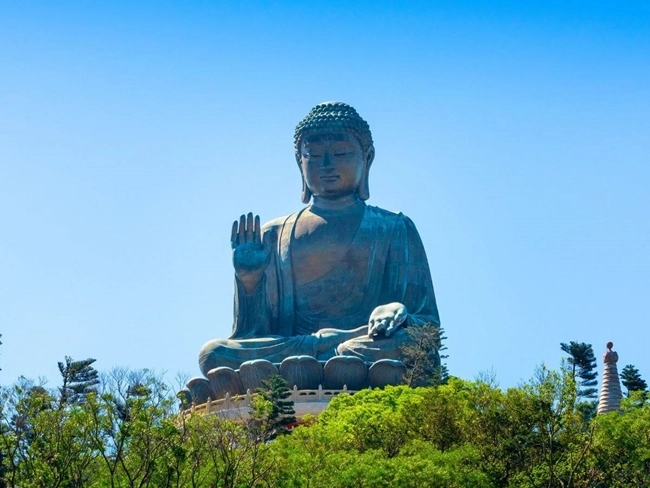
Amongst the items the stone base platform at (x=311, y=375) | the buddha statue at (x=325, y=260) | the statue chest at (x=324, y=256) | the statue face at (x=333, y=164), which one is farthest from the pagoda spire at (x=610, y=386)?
the statue face at (x=333, y=164)

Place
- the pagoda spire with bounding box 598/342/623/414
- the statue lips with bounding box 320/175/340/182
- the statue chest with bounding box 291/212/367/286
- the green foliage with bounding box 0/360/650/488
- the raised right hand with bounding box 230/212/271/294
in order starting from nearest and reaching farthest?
Answer: the green foliage with bounding box 0/360/650/488, the pagoda spire with bounding box 598/342/623/414, the raised right hand with bounding box 230/212/271/294, the statue chest with bounding box 291/212/367/286, the statue lips with bounding box 320/175/340/182

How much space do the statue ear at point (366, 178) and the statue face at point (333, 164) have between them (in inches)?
6.5

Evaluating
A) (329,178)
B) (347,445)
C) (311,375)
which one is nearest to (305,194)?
(329,178)

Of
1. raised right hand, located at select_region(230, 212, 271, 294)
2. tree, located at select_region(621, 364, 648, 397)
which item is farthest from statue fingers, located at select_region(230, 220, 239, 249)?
tree, located at select_region(621, 364, 648, 397)

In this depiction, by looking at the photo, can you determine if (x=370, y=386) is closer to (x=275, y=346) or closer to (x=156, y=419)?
(x=275, y=346)

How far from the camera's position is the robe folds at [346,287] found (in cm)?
3866

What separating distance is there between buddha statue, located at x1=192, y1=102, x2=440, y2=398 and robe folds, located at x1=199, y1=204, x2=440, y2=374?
22 mm

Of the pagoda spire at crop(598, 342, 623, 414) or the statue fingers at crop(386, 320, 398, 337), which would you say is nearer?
the pagoda spire at crop(598, 342, 623, 414)

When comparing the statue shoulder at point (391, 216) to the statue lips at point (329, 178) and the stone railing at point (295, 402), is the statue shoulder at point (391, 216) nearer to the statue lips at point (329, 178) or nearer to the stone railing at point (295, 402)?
the statue lips at point (329, 178)

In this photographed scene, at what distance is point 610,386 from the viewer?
106 ft

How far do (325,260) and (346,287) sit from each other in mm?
768

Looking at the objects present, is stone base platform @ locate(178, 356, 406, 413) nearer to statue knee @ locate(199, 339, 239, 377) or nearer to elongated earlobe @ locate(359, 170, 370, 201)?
statue knee @ locate(199, 339, 239, 377)

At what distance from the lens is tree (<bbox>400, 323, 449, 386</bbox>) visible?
3503 cm

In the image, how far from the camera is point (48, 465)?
20.7 m
